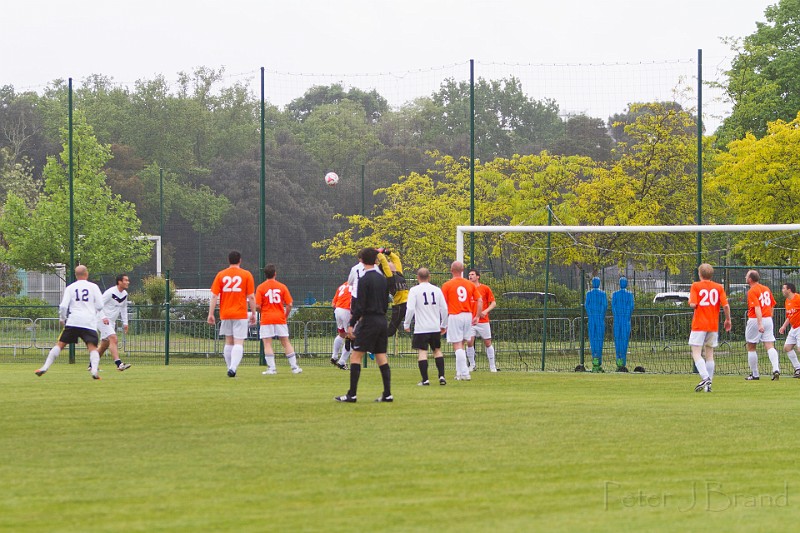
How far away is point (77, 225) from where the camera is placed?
47.5 m

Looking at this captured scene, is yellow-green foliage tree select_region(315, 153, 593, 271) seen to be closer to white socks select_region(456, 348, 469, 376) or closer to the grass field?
white socks select_region(456, 348, 469, 376)

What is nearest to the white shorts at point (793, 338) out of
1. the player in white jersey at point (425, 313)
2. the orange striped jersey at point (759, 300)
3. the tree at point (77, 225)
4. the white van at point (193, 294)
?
the orange striped jersey at point (759, 300)

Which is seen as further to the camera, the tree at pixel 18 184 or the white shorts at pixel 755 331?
the tree at pixel 18 184

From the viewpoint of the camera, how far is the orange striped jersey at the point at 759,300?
2094 centimetres

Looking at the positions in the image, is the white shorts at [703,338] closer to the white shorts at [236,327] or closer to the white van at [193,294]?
the white shorts at [236,327]

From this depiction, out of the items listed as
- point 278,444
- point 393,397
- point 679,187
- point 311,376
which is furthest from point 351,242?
point 278,444

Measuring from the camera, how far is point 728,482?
886cm

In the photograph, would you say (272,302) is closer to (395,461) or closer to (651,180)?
(395,461)

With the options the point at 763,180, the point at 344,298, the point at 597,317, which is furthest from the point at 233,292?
the point at 763,180

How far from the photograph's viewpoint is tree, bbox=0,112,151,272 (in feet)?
150

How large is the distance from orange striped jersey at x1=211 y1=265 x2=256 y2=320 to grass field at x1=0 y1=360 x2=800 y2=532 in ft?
10.5

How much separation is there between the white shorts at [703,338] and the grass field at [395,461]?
151 cm

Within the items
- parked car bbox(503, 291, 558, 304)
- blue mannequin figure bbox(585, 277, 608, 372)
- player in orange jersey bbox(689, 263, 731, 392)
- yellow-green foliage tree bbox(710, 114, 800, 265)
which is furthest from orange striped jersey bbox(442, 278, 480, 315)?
yellow-green foliage tree bbox(710, 114, 800, 265)

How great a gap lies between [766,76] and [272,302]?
109 ft
